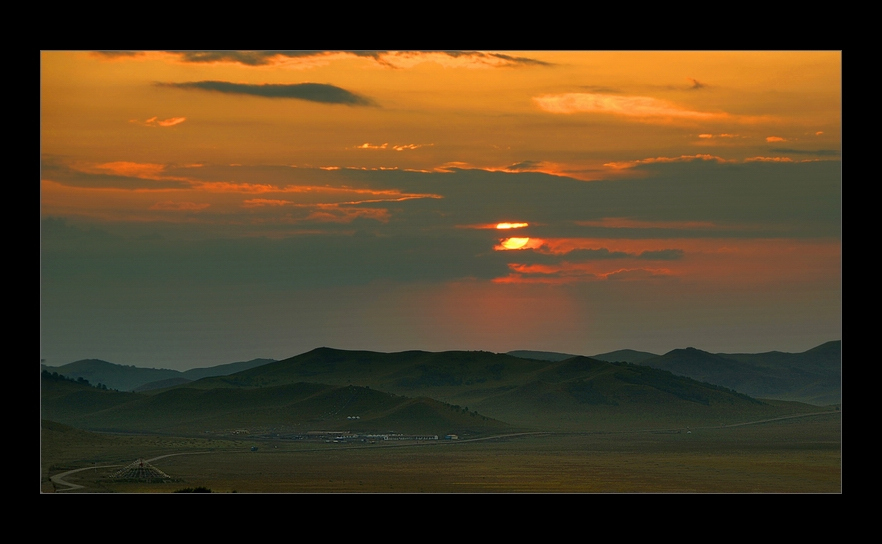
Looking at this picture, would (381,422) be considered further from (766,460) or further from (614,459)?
(766,460)

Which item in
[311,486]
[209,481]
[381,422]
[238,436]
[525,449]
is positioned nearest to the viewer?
[311,486]

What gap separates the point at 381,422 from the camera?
199250 millimetres

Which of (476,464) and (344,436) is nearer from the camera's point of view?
(476,464)

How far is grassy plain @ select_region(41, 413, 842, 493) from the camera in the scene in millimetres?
119938

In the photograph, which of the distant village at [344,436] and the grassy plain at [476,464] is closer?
the grassy plain at [476,464]

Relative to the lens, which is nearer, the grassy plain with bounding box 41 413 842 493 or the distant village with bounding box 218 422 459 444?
the grassy plain with bounding box 41 413 842 493

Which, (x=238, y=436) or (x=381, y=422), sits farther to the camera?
(x=381, y=422)

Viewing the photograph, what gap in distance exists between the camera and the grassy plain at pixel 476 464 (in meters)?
120

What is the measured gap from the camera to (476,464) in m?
144

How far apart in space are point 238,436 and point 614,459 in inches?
2503
